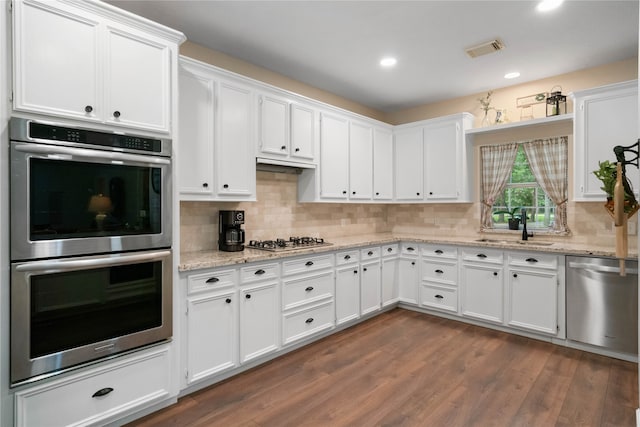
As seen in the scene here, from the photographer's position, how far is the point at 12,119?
5.79ft

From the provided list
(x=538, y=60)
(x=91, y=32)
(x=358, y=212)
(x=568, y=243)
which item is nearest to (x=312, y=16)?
(x=91, y=32)

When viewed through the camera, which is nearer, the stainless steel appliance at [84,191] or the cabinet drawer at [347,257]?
the stainless steel appliance at [84,191]

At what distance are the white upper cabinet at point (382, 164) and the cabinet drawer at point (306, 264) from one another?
1.51m

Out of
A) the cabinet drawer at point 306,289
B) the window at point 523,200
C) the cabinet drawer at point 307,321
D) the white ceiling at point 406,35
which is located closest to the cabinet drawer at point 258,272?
the cabinet drawer at point 306,289

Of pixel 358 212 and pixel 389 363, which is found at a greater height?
pixel 358 212

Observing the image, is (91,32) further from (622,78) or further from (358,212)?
(622,78)

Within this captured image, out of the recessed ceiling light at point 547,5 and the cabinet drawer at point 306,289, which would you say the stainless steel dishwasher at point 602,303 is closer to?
the recessed ceiling light at point 547,5

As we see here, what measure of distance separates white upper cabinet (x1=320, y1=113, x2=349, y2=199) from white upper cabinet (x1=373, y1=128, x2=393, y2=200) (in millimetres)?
600

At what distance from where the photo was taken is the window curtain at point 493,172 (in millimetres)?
4375

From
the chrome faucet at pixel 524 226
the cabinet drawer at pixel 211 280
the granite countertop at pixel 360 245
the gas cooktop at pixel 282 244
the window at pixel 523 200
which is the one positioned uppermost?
the window at pixel 523 200

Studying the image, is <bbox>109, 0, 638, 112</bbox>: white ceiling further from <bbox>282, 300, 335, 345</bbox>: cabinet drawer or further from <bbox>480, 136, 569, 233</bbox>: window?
<bbox>282, 300, 335, 345</bbox>: cabinet drawer

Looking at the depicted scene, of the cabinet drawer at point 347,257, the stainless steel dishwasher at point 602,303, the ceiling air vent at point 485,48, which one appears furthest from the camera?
the cabinet drawer at point 347,257

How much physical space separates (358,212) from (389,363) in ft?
7.98

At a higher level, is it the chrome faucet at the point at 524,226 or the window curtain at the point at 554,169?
the window curtain at the point at 554,169
